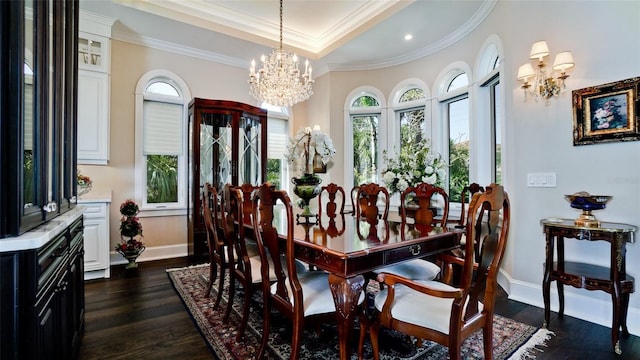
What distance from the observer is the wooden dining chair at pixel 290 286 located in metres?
1.61

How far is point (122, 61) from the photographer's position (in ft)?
13.6

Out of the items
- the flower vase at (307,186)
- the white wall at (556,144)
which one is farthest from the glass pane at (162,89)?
the flower vase at (307,186)

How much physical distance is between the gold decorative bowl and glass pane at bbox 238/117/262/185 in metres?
3.93

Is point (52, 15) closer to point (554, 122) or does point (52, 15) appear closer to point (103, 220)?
point (103, 220)

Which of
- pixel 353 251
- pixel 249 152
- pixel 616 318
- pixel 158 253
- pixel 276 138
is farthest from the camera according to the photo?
pixel 276 138

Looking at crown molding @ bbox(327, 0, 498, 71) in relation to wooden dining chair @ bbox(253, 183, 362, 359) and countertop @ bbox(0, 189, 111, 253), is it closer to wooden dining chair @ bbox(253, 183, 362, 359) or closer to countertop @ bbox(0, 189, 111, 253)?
wooden dining chair @ bbox(253, 183, 362, 359)

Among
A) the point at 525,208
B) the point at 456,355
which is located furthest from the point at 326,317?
the point at 525,208

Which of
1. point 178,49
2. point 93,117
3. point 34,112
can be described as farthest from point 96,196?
point 34,112

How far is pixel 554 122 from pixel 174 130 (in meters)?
4.68

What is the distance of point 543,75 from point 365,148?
303 centimetres

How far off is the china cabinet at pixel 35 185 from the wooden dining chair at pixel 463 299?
4.64 ft

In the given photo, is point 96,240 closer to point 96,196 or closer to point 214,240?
point 96,196

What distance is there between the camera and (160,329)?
2.31m

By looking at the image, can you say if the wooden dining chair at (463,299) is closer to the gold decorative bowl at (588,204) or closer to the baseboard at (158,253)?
the gold decorative bowl at (588,204)
